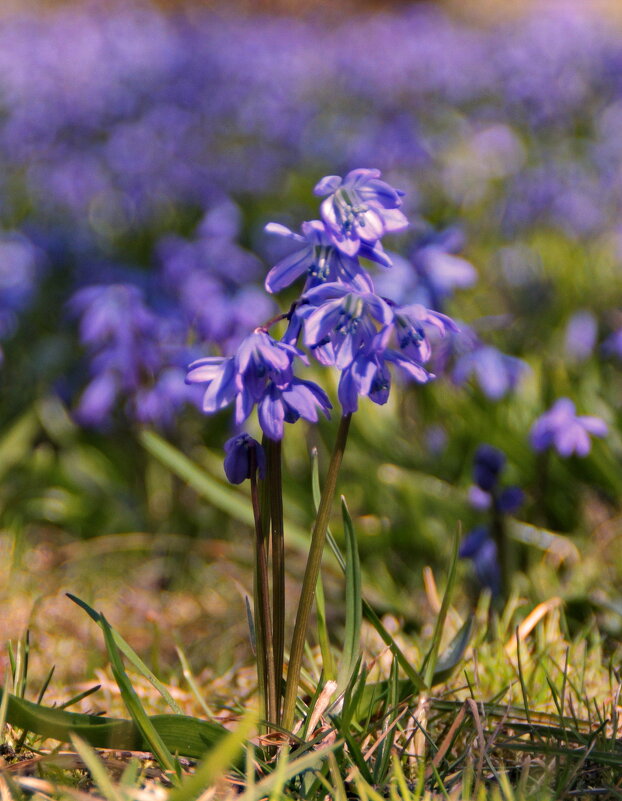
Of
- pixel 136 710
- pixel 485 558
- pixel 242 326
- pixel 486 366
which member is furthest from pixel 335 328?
pixel 242 326

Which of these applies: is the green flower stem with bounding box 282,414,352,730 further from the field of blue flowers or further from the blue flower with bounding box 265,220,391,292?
the blue flower with bounding box 265,220,391,292

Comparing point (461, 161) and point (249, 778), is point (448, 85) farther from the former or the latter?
point (249, 778)

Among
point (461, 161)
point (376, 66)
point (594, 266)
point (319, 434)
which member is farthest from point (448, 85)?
point (319, 434)

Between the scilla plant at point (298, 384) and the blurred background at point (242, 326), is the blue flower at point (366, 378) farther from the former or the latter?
the blurred background at point (242, 326)

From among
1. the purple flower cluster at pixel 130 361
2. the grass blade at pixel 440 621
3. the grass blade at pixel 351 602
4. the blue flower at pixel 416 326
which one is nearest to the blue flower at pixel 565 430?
the grass blade at pixel 440 621

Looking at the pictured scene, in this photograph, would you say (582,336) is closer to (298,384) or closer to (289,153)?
(298,384)

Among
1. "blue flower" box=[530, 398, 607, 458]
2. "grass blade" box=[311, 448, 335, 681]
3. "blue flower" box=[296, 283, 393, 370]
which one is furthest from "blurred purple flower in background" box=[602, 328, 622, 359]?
"blue flower" box=[296, 283, 393, 370]
